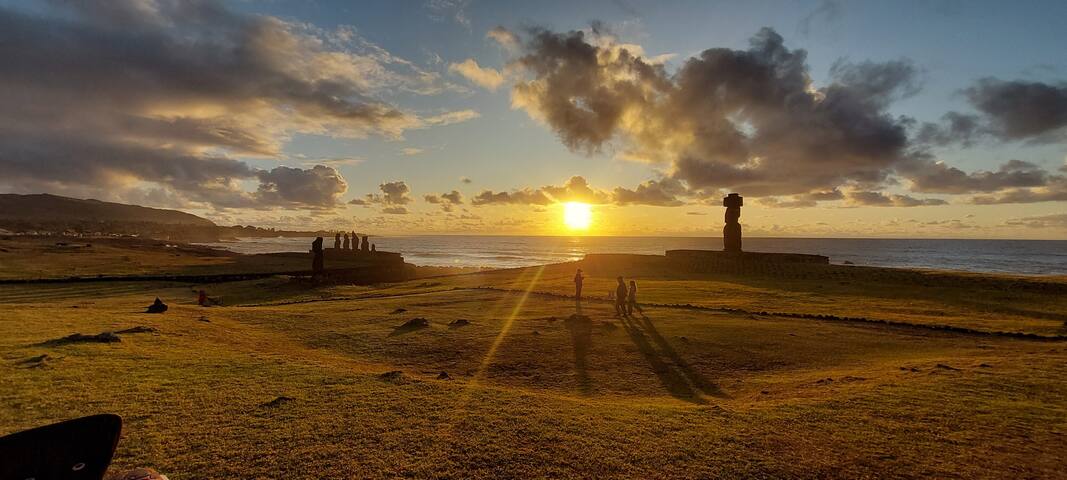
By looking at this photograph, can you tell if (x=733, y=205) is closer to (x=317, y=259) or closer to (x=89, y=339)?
(x=317, y=259)

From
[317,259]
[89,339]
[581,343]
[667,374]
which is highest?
[317,259]

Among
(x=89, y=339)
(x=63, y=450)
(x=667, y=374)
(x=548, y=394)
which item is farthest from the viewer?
(x=89, y=339)

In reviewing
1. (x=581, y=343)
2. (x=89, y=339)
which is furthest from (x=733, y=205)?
(x=89, y=339)

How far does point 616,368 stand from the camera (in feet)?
51.5

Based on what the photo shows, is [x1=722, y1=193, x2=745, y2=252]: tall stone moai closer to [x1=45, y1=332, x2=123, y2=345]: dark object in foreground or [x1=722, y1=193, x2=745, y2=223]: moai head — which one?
[x1=722, y1=193, x2=745, y2=223]: moai head

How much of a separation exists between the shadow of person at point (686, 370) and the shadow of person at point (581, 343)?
269 cm

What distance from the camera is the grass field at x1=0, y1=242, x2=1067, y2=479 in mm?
8250

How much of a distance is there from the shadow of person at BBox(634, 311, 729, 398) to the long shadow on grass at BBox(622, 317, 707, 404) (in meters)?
0.23

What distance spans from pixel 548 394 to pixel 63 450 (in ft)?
32.0

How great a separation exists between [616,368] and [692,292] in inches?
873

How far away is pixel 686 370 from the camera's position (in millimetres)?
15688

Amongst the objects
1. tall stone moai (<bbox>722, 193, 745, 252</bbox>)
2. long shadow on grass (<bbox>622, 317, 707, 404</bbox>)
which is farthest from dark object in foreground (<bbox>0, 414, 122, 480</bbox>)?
tall stone moai (<bbox>722, 193, 745, 252</bbox>)

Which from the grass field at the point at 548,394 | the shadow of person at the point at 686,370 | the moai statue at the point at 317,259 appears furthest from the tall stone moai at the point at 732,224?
the moai statue at the point at 317,259

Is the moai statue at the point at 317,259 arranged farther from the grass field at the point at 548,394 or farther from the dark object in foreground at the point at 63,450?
the dark object in foreground at the point at 63,450
